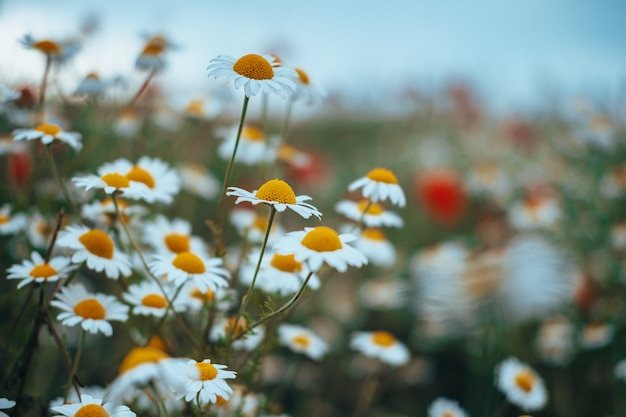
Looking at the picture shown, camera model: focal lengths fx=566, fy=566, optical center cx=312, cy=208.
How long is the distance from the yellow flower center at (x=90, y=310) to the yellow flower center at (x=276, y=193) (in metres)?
0.39

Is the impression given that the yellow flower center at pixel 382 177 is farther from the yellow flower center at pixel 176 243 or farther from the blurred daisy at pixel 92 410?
the blurred daisy at pixel 92 410

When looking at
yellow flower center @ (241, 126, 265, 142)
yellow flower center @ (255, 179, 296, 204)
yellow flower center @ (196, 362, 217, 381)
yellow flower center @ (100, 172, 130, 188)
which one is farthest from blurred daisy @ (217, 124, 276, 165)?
yellow flower center @ (196, 362, 217, 381)

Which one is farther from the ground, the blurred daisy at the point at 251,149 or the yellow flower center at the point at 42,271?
the blurred daisy at the point at 251,149

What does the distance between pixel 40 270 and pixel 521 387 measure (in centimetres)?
120

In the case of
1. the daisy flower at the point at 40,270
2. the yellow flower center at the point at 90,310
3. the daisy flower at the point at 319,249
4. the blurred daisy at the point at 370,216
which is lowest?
the yellow flower center at the point at 90,310

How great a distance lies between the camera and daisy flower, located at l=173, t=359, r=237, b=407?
2.76ft

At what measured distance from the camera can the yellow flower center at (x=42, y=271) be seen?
1.04 meters

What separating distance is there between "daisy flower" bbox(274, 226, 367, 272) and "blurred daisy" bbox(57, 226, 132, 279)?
1.15 feet

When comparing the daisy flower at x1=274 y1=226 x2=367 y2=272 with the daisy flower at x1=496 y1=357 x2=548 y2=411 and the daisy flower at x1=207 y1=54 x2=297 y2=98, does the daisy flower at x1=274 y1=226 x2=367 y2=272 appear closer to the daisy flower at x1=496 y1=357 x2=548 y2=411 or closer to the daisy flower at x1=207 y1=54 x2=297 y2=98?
the daisy flower at x1=207 y1=54 x2=297 y2=98

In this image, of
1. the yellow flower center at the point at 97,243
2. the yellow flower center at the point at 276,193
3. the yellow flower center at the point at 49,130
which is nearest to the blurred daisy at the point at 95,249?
the yellow flower center at the point at 97,243

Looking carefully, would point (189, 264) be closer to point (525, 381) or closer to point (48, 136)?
point (48, 136)

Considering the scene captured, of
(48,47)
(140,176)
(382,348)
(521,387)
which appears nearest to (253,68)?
(140,176)

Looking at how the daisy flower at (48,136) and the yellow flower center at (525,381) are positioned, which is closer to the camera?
the daisy flower at (48,136)

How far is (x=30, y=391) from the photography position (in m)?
1.50
